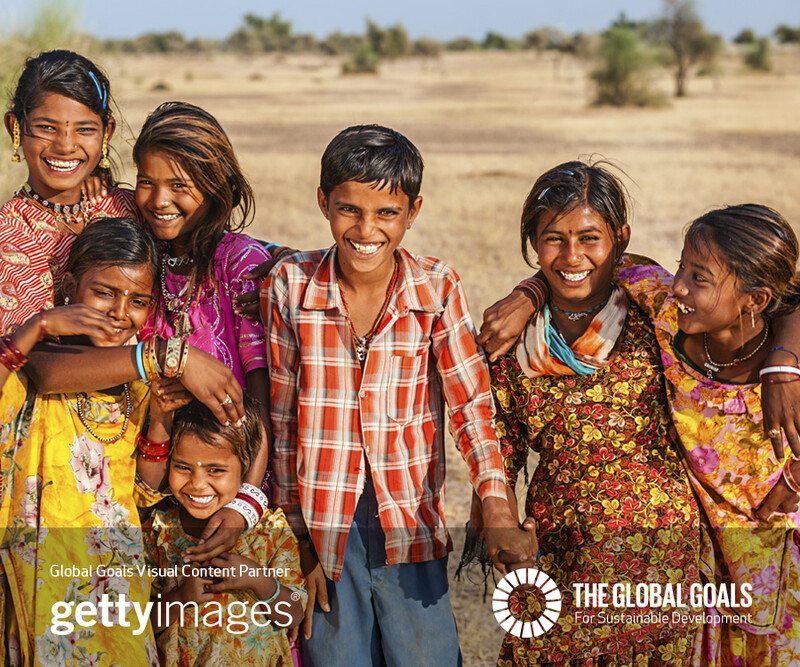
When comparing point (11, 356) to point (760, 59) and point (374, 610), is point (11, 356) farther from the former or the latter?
point (760, 59)

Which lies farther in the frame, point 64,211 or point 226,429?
point 64,211

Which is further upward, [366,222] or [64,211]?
[64,211]

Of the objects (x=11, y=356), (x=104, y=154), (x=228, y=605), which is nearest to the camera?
(x=11, y=356)

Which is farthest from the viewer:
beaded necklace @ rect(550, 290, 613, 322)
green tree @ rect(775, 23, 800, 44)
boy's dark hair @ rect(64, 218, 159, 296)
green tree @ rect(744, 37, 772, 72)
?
green tree @ rect(775, 23, 800, 44)

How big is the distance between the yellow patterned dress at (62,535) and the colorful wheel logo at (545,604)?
3.33 ft

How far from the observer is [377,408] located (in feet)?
8.57

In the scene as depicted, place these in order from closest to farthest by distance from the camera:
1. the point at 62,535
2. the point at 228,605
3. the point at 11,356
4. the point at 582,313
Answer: the point at 11,356 < the point at 62,535 < the point at 228,605 < the point at 582,313

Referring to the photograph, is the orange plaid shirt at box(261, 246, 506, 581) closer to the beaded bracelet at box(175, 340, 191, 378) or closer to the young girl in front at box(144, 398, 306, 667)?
the young girl in front at box(144, 398, 306, 667)

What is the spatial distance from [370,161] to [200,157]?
0.62m

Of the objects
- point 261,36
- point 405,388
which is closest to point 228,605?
point 405,388

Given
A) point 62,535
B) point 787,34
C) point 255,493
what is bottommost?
point 62,535

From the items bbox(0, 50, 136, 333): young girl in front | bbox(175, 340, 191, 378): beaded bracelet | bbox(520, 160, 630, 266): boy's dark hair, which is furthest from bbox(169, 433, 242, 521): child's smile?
bbox(520, 160, 630, 266): boy's dark hair

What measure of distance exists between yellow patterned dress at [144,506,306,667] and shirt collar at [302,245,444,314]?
645 mm

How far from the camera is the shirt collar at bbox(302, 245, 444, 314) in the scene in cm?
264
